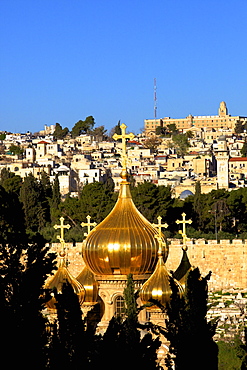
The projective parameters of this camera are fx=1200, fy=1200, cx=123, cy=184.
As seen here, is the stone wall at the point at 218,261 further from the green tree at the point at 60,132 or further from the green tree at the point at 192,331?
the green tree at the point at 60,132

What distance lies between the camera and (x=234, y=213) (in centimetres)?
5831

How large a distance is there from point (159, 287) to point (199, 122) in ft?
451

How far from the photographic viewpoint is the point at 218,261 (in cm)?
4206

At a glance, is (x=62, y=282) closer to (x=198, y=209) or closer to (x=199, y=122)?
(x=198, y=209)

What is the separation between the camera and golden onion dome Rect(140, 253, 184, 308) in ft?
74.1

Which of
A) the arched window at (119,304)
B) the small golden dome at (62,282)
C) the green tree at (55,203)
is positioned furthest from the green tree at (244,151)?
the arched window at (119,304)

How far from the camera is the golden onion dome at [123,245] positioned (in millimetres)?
23000

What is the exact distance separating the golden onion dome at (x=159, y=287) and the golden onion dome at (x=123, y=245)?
46 centimetres

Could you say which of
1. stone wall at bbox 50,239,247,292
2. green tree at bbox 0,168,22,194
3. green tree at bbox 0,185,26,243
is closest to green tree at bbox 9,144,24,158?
green tree at bbox 0,168,22,194

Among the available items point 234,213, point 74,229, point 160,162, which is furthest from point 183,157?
point 74,229

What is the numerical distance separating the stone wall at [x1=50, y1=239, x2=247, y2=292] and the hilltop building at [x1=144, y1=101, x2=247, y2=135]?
367 ft

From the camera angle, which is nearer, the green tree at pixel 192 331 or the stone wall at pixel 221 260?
the green tree at pixel 192 331

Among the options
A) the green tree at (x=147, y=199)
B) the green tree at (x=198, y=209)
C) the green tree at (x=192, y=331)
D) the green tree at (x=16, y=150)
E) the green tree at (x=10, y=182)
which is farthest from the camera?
the green tree at (x=16, y=150)

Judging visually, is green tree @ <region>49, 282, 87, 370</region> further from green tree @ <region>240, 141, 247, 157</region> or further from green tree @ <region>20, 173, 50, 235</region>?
green tree @ <region>240, 141, 247, 157</region>
